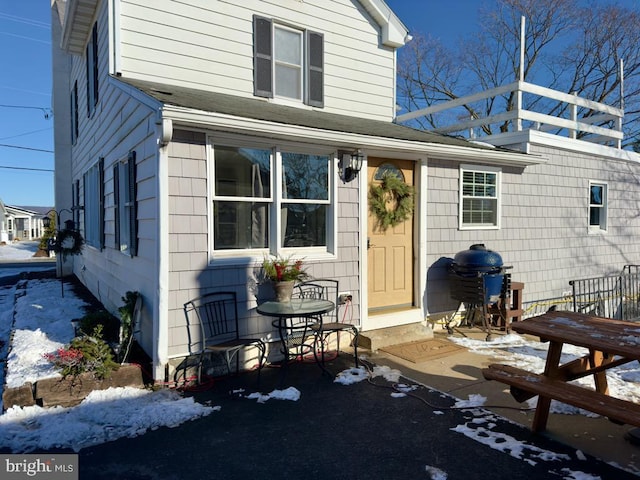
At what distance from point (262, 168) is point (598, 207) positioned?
26.2 ft

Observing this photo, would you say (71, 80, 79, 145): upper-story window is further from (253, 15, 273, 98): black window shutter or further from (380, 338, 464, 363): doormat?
(380, 338, 464, 363): doormat

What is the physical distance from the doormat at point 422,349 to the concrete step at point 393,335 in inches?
2.8

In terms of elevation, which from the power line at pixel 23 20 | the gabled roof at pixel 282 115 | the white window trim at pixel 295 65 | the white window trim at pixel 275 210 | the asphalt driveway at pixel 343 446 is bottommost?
the asphalt driveway at pixel 343 446

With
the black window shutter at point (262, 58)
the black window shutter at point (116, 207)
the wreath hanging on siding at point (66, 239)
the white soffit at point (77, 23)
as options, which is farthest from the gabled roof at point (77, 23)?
the wreath hanging on siding at point (66, 239)

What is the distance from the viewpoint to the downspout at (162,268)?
428 cm

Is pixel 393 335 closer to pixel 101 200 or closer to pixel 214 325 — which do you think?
pixel 214 325

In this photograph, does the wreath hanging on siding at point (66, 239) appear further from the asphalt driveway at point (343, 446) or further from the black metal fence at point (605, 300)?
the black metal fence at point (605, 300)

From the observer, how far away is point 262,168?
5.07 meters

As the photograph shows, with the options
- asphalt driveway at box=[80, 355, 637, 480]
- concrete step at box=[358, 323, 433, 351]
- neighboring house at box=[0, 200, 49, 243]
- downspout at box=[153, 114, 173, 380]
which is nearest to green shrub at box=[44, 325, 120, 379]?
downspout at box=[153, 114, 173, 380]

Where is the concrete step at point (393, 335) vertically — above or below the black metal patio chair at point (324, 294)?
below

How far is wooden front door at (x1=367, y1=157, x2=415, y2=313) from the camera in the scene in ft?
19.9

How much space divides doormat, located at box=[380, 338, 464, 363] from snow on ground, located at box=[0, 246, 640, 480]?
13.3 inches

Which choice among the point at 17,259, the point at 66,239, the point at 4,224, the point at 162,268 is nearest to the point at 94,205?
the point at 66,239

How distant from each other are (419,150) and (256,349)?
11.4ft
